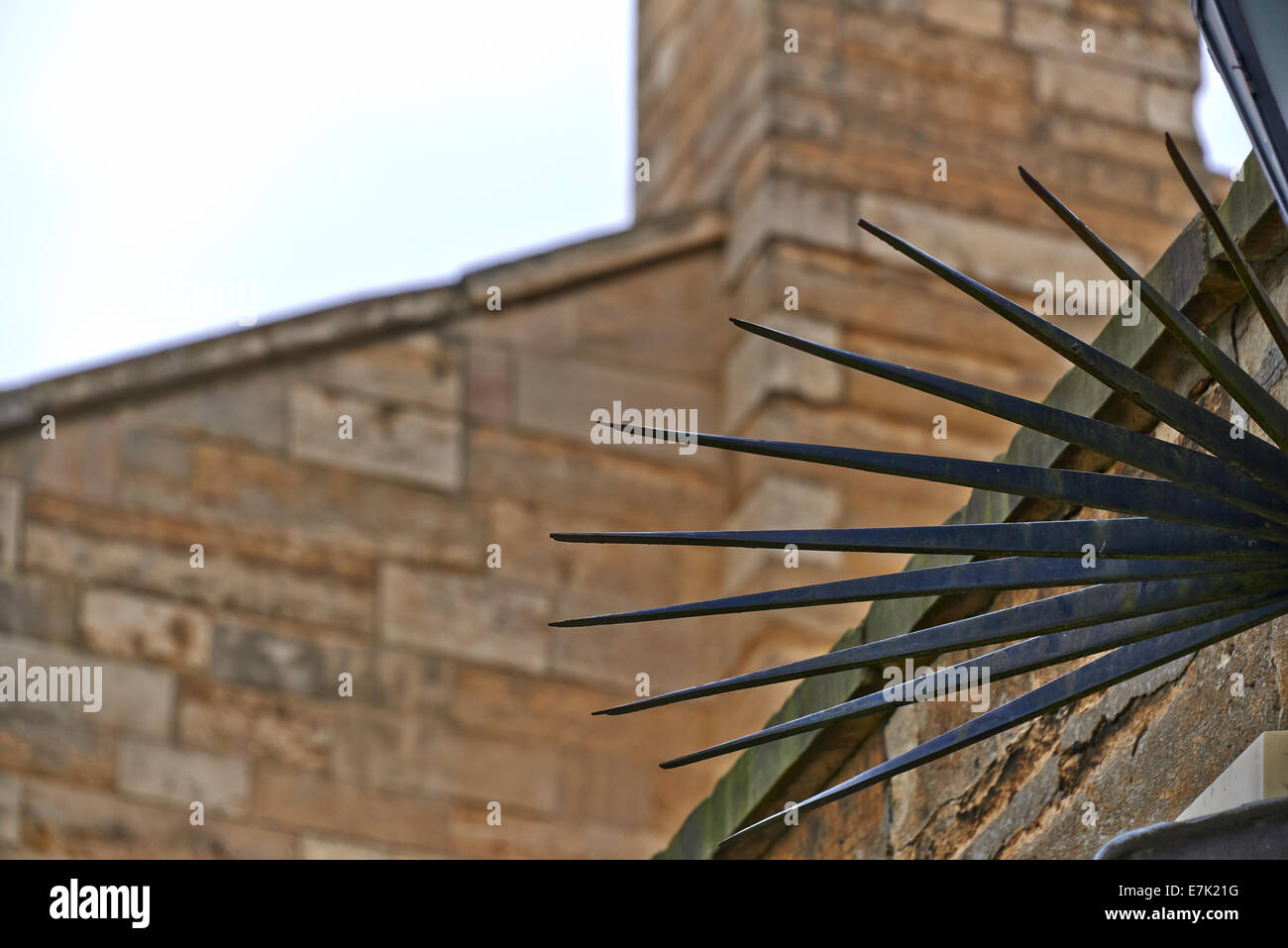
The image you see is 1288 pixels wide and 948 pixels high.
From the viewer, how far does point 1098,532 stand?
6.28 feet

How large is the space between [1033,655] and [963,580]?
0.19 m

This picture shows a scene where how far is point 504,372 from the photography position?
714cm

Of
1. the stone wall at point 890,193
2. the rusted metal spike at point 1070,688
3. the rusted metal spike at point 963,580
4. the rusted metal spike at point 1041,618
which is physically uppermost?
the stone wall at point 890,193

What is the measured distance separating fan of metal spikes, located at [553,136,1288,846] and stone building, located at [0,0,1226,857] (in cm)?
443

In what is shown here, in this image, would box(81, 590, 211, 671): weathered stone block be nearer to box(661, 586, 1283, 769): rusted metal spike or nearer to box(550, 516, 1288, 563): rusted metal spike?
box(661, 586, 1283, 769): rusted metal spike

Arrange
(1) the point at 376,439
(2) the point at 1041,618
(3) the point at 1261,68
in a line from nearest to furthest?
(3) the point at 1261,68, (2) the point at 1041,618, (1) the point at 376,439

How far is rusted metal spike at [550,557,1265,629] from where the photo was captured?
1921 millimetres

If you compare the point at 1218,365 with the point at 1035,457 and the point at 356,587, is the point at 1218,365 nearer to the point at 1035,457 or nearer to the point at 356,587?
the point at 1035,457

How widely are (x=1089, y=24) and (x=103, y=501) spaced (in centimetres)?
435

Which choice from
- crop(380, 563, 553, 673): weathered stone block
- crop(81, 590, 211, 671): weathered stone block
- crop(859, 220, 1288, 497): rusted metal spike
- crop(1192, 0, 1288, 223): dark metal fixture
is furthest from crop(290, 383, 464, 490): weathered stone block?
crop(1192, 0, 1288, 223): dark metal fixture

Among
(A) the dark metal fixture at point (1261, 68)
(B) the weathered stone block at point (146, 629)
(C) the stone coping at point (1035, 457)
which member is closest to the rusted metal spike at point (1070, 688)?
(A) the dark metal fixture at point (1261, 68)

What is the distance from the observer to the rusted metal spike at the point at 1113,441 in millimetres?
1843

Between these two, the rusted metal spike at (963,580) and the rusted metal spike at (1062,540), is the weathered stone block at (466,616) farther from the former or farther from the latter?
the rusted metal spike at (1062,540)

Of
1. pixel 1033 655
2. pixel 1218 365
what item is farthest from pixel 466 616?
pixel 1218 365
